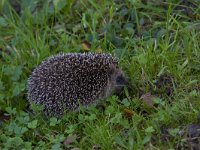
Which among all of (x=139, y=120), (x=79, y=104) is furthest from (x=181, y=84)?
Result: (x=79, y=104)

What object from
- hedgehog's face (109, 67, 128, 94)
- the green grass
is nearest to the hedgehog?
hedgehog's face (109, 67, 128, 94)

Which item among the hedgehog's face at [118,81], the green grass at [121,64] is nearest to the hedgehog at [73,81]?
the hedgehog's face at [118,81]

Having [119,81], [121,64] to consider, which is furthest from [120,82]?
[121,64]

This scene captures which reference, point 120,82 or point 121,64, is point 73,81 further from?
point 121,64

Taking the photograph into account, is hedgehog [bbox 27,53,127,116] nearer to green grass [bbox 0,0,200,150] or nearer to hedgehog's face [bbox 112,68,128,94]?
hedgehog's face [bbox 112,68,128,94]

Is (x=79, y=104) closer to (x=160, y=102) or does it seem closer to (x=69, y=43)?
(x=160, y=102)

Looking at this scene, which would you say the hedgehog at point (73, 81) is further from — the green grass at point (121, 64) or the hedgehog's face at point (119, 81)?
the green grass at point (121, 64)
